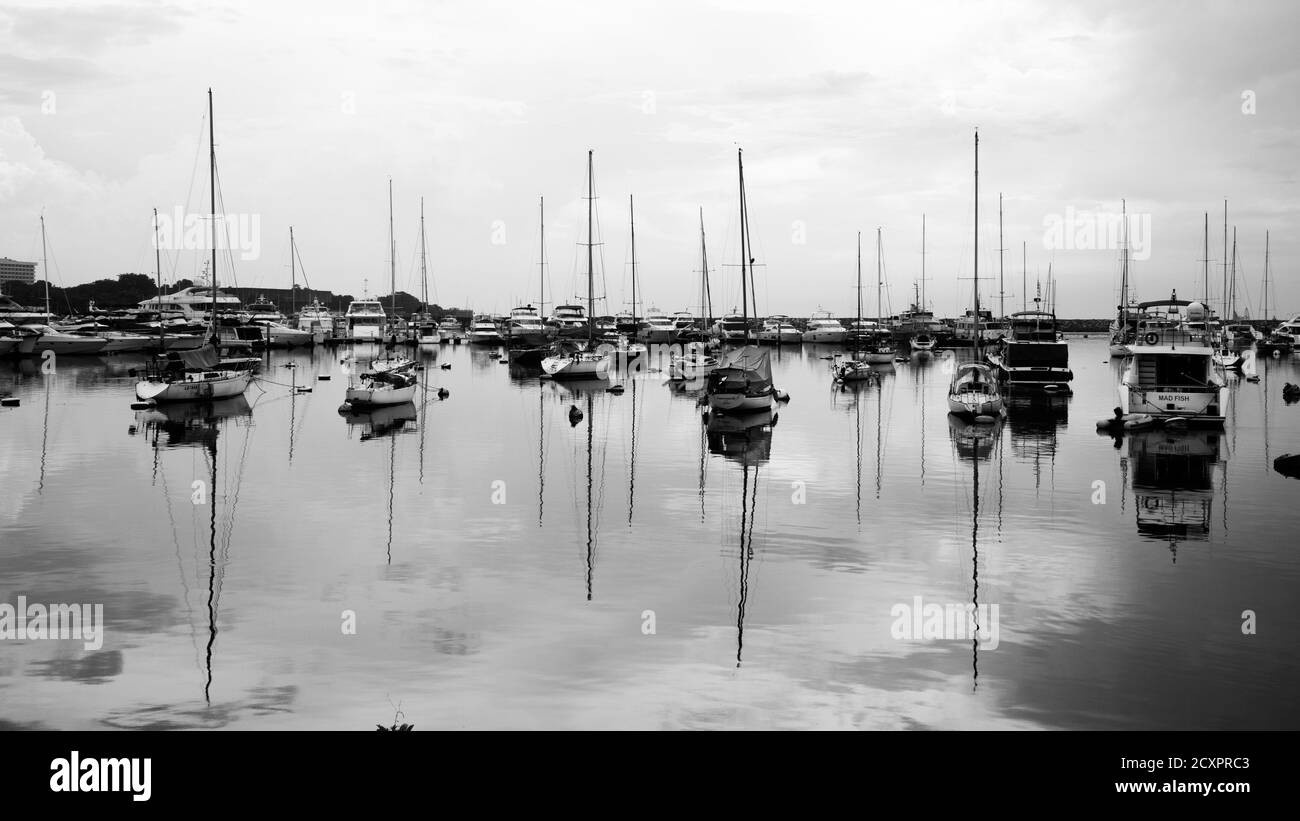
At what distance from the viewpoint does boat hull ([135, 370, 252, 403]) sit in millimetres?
52781

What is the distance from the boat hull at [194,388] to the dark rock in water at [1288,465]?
156ft

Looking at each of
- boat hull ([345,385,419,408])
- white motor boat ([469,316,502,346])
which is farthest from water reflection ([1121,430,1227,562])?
white motor boat ([469,316,502,346])

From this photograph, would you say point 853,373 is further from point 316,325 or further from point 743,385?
→ point 316,325

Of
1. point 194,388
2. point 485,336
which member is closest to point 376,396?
point 194,388

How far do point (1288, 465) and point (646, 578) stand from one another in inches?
973

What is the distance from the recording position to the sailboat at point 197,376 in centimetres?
5341

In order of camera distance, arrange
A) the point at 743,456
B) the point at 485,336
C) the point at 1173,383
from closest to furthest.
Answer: the point at 743,456 < the point at 1173,383 < the point at 485,336

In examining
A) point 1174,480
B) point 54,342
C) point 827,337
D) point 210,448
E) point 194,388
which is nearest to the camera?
point 1174,480

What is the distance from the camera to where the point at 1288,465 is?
115ft

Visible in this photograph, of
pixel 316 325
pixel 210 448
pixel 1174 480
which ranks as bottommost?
pixel 1174 480

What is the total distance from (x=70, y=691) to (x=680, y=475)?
22.3m

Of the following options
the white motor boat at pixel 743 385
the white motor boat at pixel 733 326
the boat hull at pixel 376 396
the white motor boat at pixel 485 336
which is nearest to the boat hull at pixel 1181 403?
the white motor boat at pixel 743 385

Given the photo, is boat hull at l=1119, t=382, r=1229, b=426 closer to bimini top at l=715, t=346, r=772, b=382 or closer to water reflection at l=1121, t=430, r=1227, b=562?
water reflection at l=1121, t=430, r=1227, b=562
